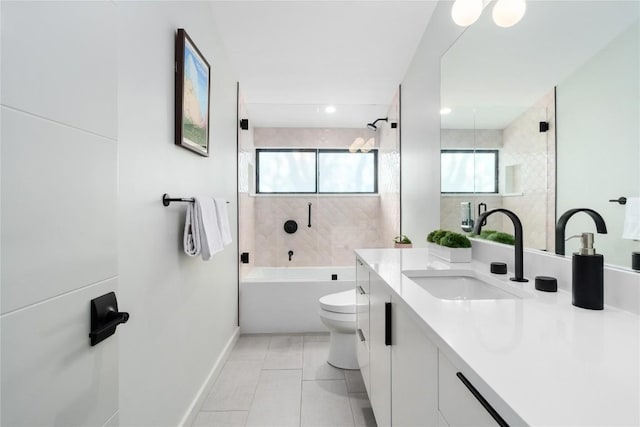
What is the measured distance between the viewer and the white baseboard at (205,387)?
1712mm

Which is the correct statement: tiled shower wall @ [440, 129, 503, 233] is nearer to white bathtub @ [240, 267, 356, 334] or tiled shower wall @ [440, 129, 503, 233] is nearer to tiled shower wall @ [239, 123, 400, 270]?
white bathtub @ [240, 267, 356, 334]

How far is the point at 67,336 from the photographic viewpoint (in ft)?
2.27

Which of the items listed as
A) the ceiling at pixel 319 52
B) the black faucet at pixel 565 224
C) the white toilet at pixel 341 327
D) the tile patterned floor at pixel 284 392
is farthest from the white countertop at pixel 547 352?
the ceiling at pixel 319 52

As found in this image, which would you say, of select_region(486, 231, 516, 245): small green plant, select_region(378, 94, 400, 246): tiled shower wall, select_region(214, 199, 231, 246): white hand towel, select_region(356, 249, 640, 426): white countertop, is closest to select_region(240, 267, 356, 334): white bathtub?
select_region(378, 94, 400, 246): tiled shower wall

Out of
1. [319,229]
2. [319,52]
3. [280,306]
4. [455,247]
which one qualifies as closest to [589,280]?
[455,247]

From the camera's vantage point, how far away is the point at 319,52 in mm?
2615

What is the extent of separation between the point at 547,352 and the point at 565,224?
66cm

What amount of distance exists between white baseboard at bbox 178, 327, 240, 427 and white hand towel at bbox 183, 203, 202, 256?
878mm

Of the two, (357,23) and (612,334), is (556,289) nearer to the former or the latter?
(612,334)

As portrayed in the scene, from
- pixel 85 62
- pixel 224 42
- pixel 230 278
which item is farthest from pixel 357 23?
pixel 230 278

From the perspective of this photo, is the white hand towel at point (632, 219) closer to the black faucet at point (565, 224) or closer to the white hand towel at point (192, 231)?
the black faucet at point (565, 224)

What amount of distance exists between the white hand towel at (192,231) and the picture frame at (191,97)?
328mm

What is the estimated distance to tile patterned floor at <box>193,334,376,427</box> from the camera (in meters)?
1.81

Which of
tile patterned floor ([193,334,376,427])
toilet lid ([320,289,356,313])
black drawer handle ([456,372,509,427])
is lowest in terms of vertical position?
tile patterned floor ([193,334,376,427])
